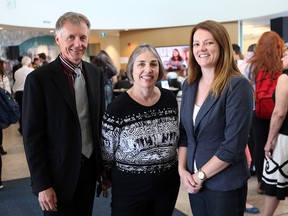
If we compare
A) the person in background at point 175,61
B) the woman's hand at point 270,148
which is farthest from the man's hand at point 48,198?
the person in background at point 175,61

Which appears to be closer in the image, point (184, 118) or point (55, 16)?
point (184, 118)

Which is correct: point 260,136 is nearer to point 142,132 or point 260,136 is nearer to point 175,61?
point 142,132

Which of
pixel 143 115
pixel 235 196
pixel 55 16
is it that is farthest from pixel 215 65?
pixel 55 16

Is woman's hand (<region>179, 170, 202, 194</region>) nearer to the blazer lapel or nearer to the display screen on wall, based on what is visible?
the blazer lapel

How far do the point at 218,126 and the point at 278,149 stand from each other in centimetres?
123

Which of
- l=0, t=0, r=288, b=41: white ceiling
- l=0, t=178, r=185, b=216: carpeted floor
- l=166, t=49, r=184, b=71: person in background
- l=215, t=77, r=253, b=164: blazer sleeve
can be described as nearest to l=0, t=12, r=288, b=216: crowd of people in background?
l=215, t=77, r=253, b=164: blazer sleeve

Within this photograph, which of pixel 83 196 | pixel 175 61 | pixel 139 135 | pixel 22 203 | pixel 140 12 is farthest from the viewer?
pixel 175 61

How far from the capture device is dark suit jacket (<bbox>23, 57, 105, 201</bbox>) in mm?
1846

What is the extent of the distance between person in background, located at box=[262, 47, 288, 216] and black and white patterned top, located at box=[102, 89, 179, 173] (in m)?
1.07

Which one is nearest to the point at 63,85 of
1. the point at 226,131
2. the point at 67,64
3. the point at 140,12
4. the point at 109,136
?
the point at 67,64

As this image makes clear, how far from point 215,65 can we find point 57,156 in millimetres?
979

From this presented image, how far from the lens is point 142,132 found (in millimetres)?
1968

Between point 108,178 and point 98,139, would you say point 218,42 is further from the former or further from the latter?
point 108,178

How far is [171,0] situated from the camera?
46.6ft
